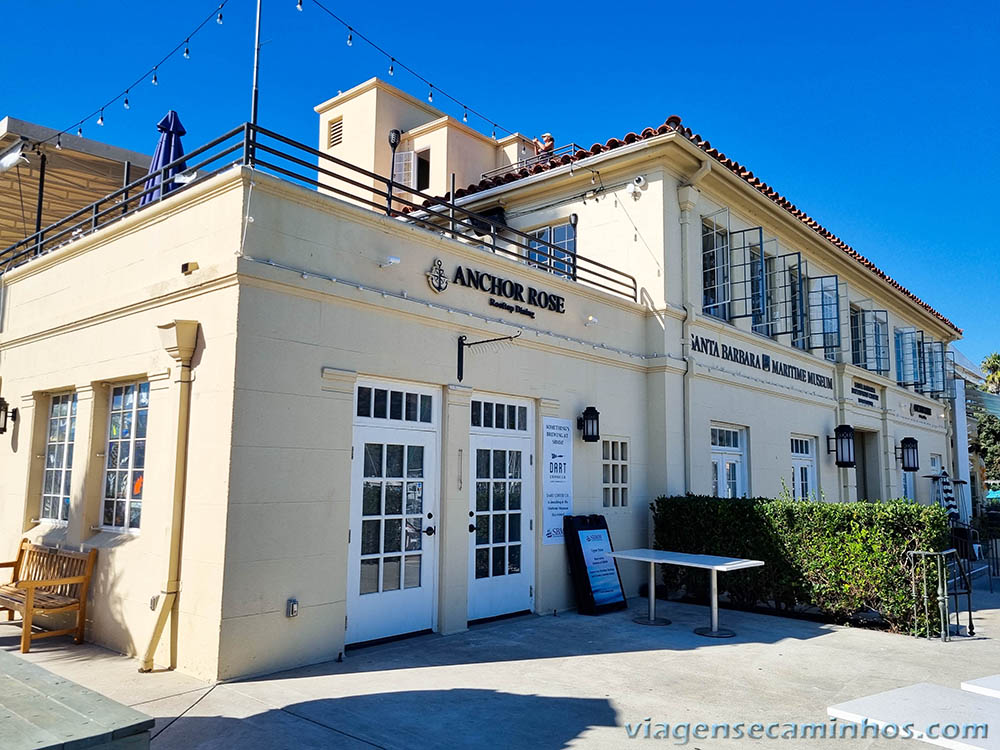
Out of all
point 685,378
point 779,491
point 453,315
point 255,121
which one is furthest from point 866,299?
point 255,121

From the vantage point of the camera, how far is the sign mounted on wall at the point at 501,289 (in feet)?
25.5

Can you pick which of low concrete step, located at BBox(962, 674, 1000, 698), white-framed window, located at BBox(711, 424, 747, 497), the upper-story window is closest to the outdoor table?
white-framed window, located at BBox(711, 424, 747, 497)

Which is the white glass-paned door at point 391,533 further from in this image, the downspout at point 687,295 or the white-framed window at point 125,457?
the downspout at point 687,295

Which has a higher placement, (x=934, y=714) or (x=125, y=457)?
(x=125, y=457)

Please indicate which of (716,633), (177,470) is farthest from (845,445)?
(177,470)

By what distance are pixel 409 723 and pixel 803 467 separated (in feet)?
36.7

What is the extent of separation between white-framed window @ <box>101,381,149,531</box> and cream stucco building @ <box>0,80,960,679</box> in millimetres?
34

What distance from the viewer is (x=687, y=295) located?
36.1 feet

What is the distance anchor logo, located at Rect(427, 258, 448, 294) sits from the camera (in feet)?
25.1

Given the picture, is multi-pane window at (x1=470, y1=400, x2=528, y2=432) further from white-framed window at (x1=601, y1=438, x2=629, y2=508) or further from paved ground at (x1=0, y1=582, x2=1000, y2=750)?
paved ground at (x1=0, y1=582, x2=1000, y2=750)

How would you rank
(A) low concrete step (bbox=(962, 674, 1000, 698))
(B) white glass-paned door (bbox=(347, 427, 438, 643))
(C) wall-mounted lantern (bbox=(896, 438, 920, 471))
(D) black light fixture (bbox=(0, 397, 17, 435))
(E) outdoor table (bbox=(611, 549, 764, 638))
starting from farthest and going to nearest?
(C) wall-mounted lantern (bbox=(896, 438, 920, 471)), (D) black light fixture (bbox=(0, 397, 17, 435)), (E) outdoor table (bbox=(611, 549, 764, 638)), (B) white glass-paned door (bbox=(347, 427, 438, 643)), (A) low concrete step (bbox=(962, 674, 1000, 698))

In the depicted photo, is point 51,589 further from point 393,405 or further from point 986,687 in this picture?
point 986,687

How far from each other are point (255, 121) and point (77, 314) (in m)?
3.29

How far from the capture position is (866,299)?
17422mm
